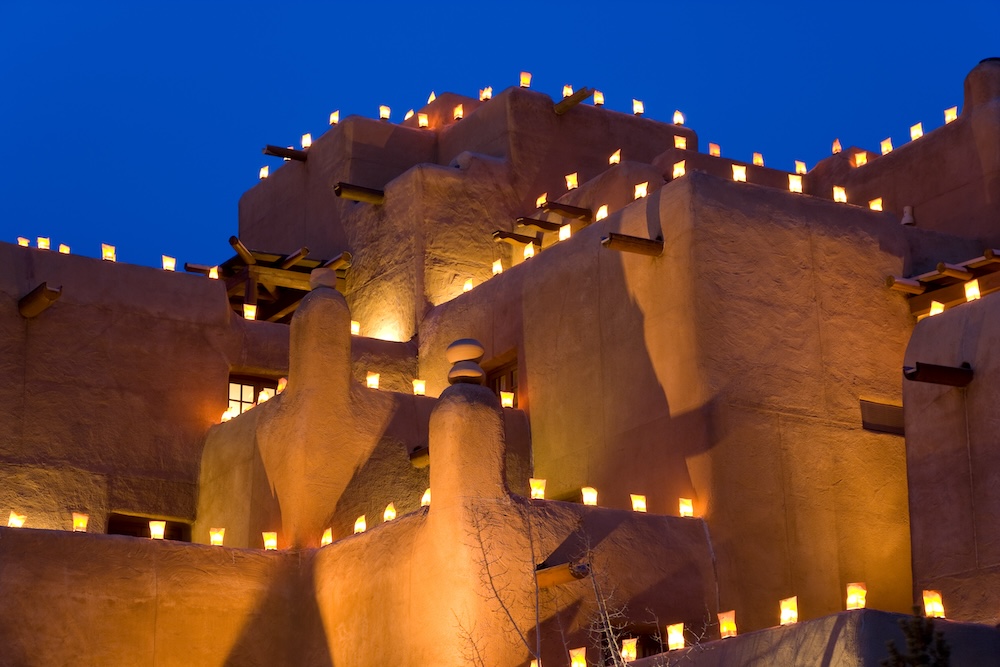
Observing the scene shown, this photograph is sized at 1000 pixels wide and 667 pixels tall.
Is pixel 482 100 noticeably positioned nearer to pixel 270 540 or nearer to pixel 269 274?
pixel 269 274

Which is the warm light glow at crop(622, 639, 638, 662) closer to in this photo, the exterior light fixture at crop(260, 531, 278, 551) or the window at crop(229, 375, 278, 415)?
the exterior light fixture at crop(260, 531, 278, 551)

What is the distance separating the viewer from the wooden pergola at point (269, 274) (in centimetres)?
2122

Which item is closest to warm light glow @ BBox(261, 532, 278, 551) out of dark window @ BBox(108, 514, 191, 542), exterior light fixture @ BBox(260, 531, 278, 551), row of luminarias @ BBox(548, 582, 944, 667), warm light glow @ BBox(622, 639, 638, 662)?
exterior light fixture @ BBox(260, 531, 278, 551)

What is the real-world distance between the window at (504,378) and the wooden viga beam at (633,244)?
8.91ft

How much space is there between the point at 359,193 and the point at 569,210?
3.54 m

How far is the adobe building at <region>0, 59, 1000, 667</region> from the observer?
13.4 m

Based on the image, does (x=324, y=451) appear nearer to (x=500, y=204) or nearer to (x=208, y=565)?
(x=208, y=565)

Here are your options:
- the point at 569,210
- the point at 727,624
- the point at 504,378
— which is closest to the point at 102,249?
the point at 504,378

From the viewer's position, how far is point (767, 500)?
1498cm

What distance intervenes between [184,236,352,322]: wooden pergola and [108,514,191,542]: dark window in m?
3.78

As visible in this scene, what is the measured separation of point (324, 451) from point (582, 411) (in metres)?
2.62

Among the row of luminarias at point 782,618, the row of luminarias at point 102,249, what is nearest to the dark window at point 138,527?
the row of luminarias at point 102,249

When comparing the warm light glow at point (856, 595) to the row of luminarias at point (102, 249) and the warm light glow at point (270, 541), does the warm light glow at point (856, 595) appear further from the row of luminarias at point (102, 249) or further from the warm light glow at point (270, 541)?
the row of luminarias at point (102, 249)

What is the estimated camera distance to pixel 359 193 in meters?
21.2
